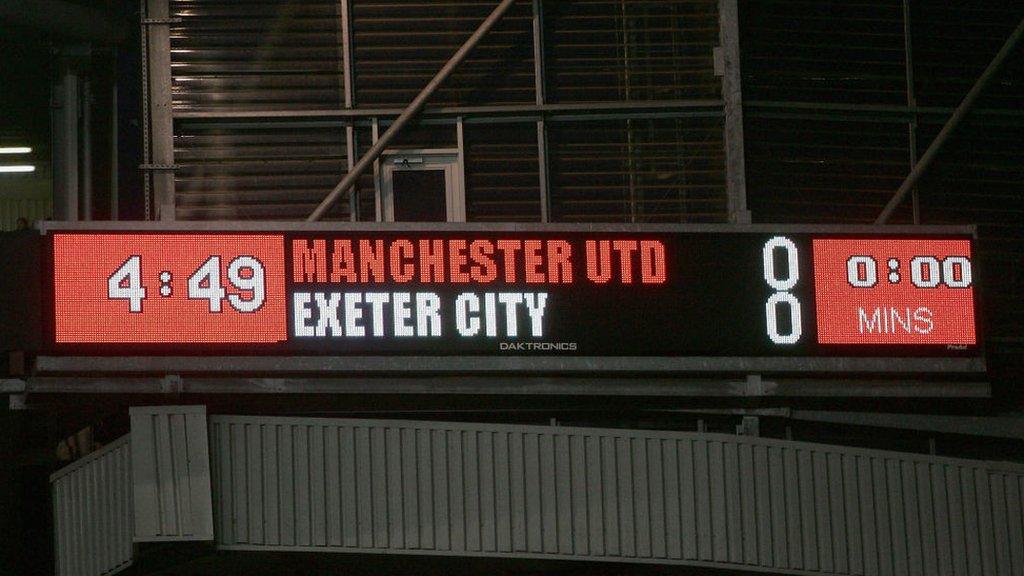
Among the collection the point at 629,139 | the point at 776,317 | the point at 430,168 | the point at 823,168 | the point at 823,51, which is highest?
the point at 823,51

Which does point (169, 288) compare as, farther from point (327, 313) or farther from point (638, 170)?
point (638, 170)

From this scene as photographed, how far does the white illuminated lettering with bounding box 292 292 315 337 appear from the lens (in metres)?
12.4

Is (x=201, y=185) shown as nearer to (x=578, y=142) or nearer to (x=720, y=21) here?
→ (x=578, y=142)

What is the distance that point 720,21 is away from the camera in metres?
15.6

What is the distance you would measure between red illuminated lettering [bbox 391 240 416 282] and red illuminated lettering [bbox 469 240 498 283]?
20.3 inches

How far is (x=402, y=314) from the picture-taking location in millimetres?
12539

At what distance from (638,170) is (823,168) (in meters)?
2.02

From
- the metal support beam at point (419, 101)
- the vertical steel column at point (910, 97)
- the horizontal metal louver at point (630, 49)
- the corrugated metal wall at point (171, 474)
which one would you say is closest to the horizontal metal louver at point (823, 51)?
the vertical steel column at point (910, 97)

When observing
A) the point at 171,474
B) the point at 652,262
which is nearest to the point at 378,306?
the point at 171,474

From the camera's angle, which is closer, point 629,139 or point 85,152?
point 629,139

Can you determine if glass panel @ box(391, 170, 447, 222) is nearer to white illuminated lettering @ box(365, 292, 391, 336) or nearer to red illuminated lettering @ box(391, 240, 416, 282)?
red illuminated lettering @ box(391, 240, 416, 282)

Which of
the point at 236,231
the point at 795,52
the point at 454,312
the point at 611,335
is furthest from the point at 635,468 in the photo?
the point at 795,52

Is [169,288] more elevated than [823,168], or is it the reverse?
[823,168]

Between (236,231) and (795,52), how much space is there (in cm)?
678
